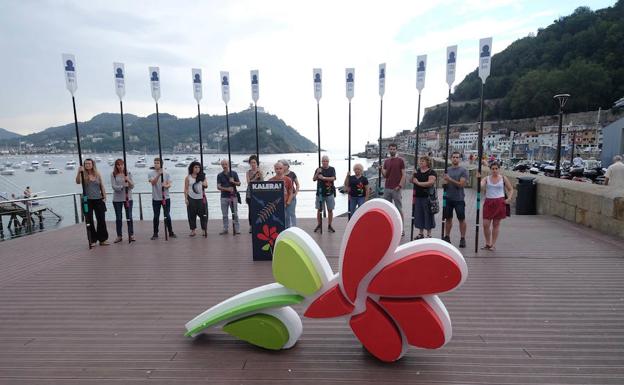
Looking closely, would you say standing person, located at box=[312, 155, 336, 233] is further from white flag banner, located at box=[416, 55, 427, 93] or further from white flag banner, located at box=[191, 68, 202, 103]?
white flag banner, located at box=[191, 68, 202, 103]

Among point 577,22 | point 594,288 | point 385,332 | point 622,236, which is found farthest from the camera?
point 577,22

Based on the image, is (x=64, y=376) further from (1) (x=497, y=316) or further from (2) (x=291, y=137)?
(2) (x=291, y=137)

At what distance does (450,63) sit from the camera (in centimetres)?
584

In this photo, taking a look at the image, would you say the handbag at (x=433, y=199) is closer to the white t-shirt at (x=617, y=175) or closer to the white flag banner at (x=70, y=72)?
the white t-shirt at (x=617, y=175)

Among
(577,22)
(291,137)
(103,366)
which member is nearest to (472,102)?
(577,22)

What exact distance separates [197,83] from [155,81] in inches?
32.0

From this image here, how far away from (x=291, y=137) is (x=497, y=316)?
140 meters

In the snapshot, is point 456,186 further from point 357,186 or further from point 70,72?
point 70,72

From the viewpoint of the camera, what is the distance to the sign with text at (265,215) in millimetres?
5602

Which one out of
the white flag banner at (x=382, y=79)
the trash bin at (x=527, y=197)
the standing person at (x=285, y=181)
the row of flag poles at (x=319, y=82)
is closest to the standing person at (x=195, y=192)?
the row of flag poles at (x=319, y=82)

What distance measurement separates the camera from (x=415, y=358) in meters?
2.83

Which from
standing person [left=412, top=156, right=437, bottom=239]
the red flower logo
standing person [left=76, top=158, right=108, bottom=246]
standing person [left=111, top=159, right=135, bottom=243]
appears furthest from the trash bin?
standing person [left=76, top=158, right=108, bottom=246]

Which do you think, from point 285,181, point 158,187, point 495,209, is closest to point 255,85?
point 285,181

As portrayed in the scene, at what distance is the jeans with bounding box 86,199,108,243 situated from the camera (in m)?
6.53
